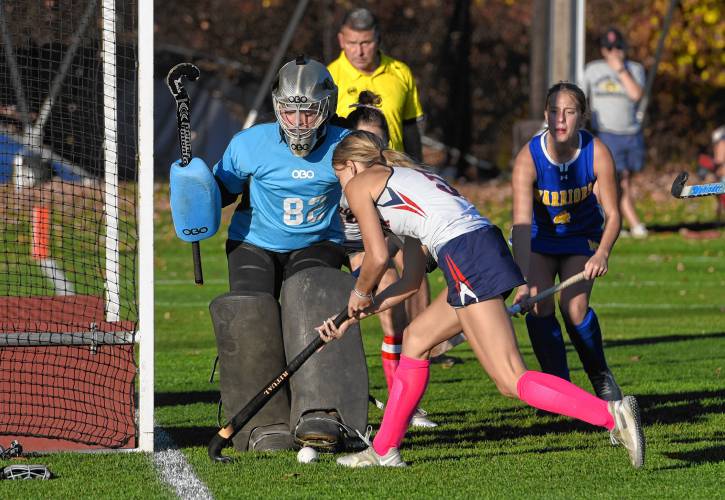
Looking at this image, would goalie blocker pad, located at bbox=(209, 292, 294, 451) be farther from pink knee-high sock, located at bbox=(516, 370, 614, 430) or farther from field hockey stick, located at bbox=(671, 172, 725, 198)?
field hockey stick, located at bbox=(671, 172, 725, 198)

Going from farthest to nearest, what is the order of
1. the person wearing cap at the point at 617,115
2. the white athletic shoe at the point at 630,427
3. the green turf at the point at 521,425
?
the person wearing cap at the point at 617,115
the green turf at the point at 521,425
the white athletic shoe at the point at 630,427

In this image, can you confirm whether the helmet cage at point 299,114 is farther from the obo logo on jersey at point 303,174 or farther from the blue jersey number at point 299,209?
the blue jersey number at point 299,209

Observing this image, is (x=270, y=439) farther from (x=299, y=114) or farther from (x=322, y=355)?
(x=299, y=114)

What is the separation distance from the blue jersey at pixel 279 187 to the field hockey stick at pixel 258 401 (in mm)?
836

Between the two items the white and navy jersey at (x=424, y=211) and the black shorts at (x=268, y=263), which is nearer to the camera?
the white and navy jersey at (x=424, y=211)

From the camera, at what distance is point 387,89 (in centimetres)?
880

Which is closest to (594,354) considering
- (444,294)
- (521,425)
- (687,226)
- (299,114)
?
(521,425)

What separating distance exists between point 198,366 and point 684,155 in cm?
1514

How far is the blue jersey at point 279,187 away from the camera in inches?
275

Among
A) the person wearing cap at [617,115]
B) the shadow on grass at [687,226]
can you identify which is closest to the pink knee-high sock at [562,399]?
the person wearing cap at [617,115]

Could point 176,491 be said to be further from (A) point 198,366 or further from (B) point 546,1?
(B) point 546,1

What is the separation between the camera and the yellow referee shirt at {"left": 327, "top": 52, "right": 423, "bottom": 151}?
8742 mm

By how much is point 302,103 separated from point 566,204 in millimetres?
1491

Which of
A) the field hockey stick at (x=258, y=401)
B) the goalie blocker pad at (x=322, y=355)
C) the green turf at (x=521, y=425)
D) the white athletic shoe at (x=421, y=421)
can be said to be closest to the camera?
the green turf at (x=521, y=425)
